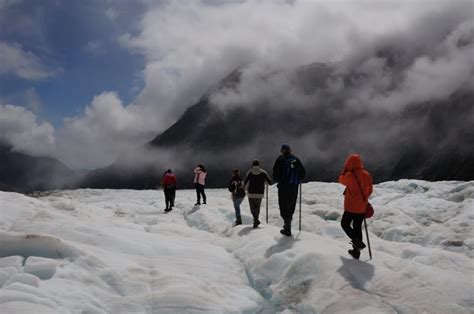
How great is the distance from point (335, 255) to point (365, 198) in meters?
1.60

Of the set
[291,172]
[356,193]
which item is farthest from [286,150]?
[356,193]

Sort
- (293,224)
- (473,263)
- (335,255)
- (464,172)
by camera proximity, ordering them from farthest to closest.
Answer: (464,172) < (293,224) < (473,263) < (335,255)

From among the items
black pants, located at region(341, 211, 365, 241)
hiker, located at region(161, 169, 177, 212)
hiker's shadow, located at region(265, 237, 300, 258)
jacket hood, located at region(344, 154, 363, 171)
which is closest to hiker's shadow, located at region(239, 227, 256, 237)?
hiker's shadow, located at region(265, 237, 300, 258)

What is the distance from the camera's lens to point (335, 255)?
9.69 metres

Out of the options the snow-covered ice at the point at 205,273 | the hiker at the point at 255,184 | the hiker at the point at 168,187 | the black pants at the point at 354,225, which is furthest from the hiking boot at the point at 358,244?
the hiker at the point at 168,187

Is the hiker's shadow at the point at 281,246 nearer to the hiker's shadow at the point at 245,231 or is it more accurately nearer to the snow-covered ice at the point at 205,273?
the snow-covered ice at the point at 205,273

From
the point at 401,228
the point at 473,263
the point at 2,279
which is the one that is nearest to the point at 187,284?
the point at 2,279

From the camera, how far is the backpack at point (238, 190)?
17500mm

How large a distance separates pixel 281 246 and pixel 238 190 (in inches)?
270

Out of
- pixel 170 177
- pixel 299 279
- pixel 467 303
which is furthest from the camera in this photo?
pixel 170 177

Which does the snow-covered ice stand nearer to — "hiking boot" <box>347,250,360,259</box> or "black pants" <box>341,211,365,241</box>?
"hiking boot" <box>347,250,360,259</box>

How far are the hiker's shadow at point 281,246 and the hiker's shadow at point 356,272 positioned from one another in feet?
5.43

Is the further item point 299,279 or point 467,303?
point 299,279

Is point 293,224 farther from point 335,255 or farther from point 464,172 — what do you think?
point 464,172
